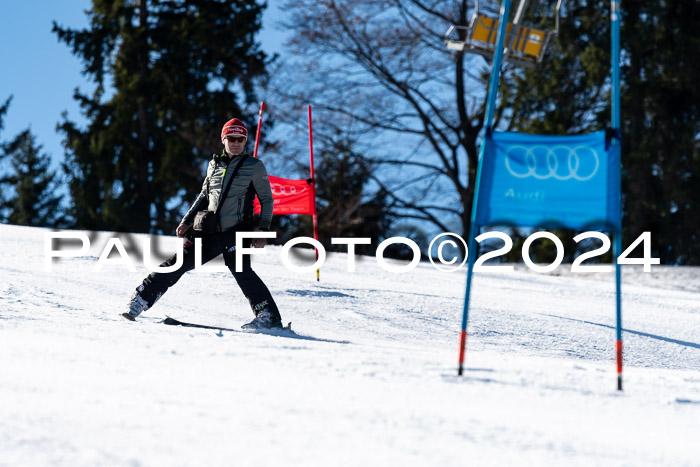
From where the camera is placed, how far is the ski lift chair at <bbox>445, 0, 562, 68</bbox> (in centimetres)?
1384

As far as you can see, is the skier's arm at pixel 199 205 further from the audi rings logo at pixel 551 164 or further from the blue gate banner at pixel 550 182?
the audi rings logo at pixel 551 164

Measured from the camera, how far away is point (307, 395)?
3830 millimetres

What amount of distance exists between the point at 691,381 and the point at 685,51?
19162mm

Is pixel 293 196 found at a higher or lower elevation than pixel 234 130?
lower

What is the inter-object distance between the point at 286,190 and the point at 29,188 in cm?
3287

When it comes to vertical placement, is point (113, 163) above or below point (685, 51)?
below

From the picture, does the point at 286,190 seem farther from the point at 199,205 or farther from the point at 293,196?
the point at 199,205

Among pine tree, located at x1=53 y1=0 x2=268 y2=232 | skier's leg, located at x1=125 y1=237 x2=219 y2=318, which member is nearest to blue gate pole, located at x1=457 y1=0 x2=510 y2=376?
skier's leg, located at x1=125 y1=237 x2=219 y2=318

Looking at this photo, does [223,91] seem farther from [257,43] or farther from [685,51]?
[685,51]

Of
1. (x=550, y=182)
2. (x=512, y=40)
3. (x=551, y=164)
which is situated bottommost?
(x=550, y=182)

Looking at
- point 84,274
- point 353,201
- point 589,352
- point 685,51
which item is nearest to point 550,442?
point 589,352

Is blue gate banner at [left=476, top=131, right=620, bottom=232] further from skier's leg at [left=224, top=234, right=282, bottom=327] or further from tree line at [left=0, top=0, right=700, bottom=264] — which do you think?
tree line at [left=0, top=0, right=700, bottom=264]

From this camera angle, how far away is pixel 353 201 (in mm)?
22953

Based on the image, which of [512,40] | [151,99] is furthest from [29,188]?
[512,40]
